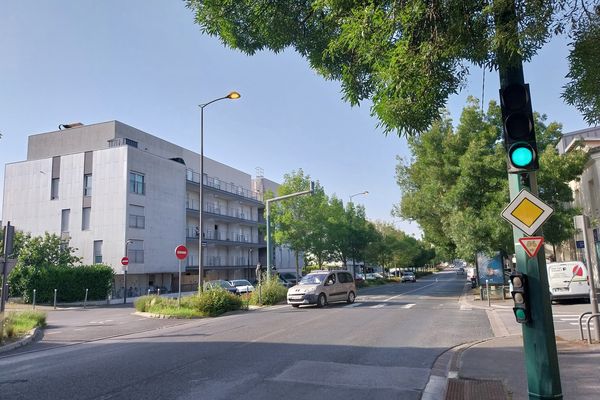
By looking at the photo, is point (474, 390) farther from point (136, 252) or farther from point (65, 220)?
point (65, 220)

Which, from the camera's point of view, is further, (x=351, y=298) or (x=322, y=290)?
(x=351, y=298)

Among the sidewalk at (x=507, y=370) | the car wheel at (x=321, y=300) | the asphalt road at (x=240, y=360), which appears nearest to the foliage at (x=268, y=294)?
the car wheel at (x=321, y=300)

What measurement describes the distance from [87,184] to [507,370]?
41.1 m

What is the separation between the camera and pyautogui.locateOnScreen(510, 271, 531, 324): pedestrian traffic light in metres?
5.03

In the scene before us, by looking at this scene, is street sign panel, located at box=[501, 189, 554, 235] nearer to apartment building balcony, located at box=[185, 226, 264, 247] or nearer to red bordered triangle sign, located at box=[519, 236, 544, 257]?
red bordered triangle sign, located at box=[519, 236, 544, 257]

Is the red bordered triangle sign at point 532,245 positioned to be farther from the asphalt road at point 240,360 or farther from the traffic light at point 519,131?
the asphalt road at point 240,360

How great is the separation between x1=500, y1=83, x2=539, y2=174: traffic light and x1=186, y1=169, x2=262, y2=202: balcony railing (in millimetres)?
46627

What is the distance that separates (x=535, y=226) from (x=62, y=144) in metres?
49.7

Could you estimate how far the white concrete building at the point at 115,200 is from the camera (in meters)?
40.6

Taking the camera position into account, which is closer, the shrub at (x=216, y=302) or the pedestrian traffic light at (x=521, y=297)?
the pedestrian traffic light at (x=521, y=297)

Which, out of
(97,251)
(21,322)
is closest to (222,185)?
(97,251)

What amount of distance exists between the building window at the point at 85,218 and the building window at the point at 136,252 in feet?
14.8

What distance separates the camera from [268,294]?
2525 centimetres

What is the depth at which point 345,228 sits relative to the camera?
160 ft
